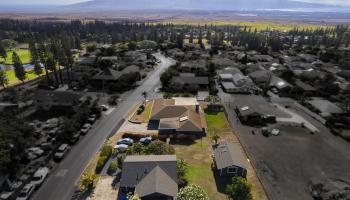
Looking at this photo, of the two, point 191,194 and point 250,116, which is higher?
point 191,194

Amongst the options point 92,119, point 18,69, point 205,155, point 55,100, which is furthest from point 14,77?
point 205,155

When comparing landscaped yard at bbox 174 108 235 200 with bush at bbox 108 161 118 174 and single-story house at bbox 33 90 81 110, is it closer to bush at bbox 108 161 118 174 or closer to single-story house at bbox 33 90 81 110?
bush at bbox 108 161 118 174

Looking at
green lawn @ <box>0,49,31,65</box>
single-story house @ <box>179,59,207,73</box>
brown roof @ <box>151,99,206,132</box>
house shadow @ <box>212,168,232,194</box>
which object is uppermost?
single-story house @ <box>179,59,207,73</box>

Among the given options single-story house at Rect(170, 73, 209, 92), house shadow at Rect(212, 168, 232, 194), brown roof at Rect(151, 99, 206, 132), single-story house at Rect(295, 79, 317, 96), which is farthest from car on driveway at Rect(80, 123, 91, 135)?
single-story house at Rect(295, 79, 317, 96)

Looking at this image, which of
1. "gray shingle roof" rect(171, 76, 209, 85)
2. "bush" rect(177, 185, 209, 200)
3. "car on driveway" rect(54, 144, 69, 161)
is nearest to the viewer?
"bush" rect(177, 185, 209, 200)

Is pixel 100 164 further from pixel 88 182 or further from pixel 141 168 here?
pixel 141 168
